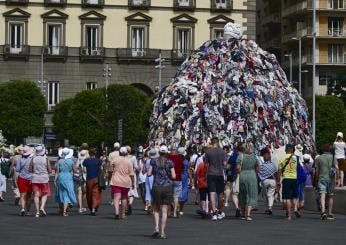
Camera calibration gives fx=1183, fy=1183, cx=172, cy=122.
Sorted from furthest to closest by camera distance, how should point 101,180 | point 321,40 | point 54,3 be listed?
point 321,40
point 54,3
point 101,180

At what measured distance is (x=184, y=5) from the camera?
278 feet

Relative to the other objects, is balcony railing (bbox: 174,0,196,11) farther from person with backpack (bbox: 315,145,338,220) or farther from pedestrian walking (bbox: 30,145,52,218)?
person with backpack (bbox: 315,145,338,220)

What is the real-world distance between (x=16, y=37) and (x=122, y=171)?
5598cm

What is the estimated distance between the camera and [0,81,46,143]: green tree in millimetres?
77938

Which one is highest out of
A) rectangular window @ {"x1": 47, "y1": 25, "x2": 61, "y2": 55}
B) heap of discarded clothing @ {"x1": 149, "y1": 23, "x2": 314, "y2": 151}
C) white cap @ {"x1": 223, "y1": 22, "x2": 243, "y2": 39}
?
rectangular window @ {"x1": 47, "y1": 25, "x2": 61, "y2": 55}

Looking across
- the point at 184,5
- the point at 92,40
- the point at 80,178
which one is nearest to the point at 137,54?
the point at 92,40

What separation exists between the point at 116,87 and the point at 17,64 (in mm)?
10038

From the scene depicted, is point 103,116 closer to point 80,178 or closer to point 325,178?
point 80,178

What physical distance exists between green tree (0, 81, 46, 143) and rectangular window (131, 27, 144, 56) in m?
8.27

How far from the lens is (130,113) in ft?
242

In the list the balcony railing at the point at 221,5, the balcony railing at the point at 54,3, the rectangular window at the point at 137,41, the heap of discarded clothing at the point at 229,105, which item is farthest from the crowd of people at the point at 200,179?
the balcony railing at the point at 221,5

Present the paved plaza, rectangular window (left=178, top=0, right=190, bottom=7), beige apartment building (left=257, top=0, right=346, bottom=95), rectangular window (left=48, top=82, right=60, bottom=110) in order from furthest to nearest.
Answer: beige apartment building (left=257, top=0, right=346, bottom=95), rectangular window (left=178, top=0, right=190, bottom=7), rectangular window (left=48, top=82, right=60, bottom=110), the paved plaza

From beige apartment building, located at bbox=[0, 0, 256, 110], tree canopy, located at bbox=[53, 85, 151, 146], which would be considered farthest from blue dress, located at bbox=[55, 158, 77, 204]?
beige apartment building, located at bbox=[0, 0, 256, 110]

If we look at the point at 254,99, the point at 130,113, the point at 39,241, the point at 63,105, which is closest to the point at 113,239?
the point at 39,241
